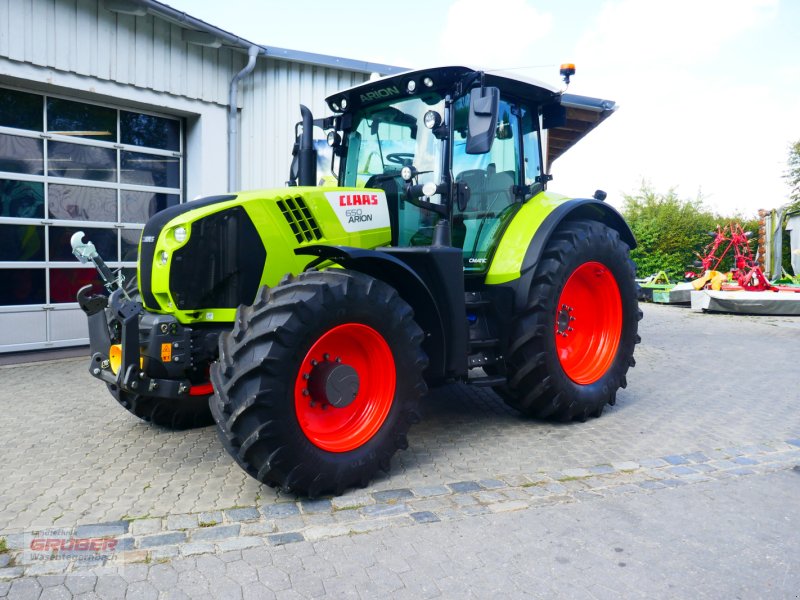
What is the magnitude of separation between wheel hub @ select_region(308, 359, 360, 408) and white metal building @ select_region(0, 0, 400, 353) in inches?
208

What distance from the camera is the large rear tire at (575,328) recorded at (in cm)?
476

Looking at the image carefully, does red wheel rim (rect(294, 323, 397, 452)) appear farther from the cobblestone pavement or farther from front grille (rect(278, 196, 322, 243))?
front grille (rect(278, 196, 322, 243))

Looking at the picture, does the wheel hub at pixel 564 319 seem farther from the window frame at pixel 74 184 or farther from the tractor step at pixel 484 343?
the window frame at pixel 74 184

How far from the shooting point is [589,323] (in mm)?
5641

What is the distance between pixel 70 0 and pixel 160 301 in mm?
5055

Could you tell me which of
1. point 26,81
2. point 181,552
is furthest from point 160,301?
point 26,81

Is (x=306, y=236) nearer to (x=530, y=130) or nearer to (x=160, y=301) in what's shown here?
(x=160, y=301)

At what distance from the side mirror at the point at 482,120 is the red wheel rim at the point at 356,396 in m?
1.32

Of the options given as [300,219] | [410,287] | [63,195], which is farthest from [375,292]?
[63,195]

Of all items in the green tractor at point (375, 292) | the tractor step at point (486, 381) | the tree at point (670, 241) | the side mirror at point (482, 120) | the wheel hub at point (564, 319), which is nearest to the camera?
the green tractor at point (375, 292)

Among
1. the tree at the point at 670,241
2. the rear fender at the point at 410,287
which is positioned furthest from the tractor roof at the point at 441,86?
the tree at the point at 670,241

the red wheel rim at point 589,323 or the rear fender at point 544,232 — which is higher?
the rear fender at point 544,232

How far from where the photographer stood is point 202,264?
3.84 metres

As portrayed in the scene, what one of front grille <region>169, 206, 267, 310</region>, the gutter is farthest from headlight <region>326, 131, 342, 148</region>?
the gutter
